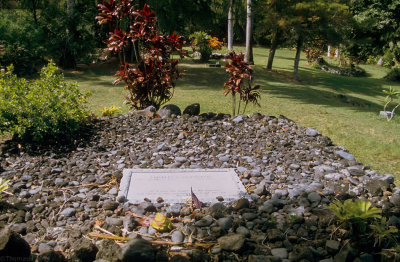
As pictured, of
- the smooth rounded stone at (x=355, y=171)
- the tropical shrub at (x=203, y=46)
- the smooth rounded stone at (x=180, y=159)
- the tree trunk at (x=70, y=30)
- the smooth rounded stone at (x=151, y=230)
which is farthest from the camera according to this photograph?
the tropical shrub at (x=203, y=46)

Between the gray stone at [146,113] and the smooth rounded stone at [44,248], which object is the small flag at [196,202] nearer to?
the smooth rounded stone at [44,248]

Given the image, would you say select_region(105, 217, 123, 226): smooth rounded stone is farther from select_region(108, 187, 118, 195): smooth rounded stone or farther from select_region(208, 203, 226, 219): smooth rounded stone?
select_region(208, 203, 226, 219): smooth rounded stone

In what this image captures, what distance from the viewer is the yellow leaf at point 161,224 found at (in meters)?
2.66

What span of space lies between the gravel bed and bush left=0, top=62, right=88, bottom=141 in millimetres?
252

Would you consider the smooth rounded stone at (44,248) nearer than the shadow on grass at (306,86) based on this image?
Yes

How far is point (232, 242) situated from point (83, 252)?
1010mm

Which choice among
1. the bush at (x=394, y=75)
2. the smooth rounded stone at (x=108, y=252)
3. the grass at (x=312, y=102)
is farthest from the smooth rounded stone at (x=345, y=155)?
the bush at (x=394, y=75)

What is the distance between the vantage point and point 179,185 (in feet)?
11.5

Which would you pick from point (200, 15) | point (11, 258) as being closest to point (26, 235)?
point (11, 258)

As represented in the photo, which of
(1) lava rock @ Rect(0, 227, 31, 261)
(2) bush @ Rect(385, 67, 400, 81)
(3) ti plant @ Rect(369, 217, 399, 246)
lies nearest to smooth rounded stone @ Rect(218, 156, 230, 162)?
(3) ti plant @ Rect(369, 217, 399, 246)

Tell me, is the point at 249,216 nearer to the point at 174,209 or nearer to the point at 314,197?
the point at 174,209

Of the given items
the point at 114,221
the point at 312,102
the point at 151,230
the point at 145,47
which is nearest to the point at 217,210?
the point at 151,230

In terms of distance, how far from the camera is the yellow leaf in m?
2.66

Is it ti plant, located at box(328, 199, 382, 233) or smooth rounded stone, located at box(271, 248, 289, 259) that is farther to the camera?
ti plant, located at box(328, 199, 382, 233)
